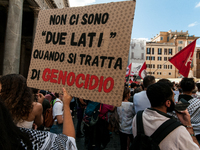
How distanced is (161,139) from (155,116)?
0.24 meters

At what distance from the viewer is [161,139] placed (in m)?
1.38

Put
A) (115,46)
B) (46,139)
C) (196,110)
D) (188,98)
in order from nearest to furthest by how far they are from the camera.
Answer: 1. (46,139)
2. (115,46)
3. (196,110)
4. (188,98)

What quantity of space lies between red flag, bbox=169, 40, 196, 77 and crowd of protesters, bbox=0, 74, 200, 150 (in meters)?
3.27

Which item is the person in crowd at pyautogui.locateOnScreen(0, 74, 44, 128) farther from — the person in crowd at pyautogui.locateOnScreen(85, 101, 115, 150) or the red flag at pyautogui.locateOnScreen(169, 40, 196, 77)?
the red flag at pyautogui.locateOnScreen(169, 40, 196, 77)

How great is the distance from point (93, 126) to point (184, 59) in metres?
4.65

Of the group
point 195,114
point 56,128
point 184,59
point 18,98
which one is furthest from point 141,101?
point 184,59

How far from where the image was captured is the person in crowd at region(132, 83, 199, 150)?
4.33 ft

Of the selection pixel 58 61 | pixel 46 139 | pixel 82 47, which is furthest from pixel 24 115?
pixel 82 47

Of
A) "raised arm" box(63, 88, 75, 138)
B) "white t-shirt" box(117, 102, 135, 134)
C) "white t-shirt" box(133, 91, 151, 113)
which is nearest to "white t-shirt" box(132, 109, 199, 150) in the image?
"raised arm" box(63, 88, 75, 138)

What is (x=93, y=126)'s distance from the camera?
10.6 ft

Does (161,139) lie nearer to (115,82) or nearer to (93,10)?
(115,82)

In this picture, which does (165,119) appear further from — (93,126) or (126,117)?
Result: (93,126)

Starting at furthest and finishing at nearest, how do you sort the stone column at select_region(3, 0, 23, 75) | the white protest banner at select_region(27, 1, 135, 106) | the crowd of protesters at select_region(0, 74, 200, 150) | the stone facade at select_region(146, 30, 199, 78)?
the stone facade at select_region(146, 30, 199, 78) < the stone column at select_region(3, 0, 23, 75) < the white protest banner at select_region(27, 1, 135, 106) < the crowd of protesters at select_region(0, 74, 200, 150)

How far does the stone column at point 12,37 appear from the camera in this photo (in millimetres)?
8730
